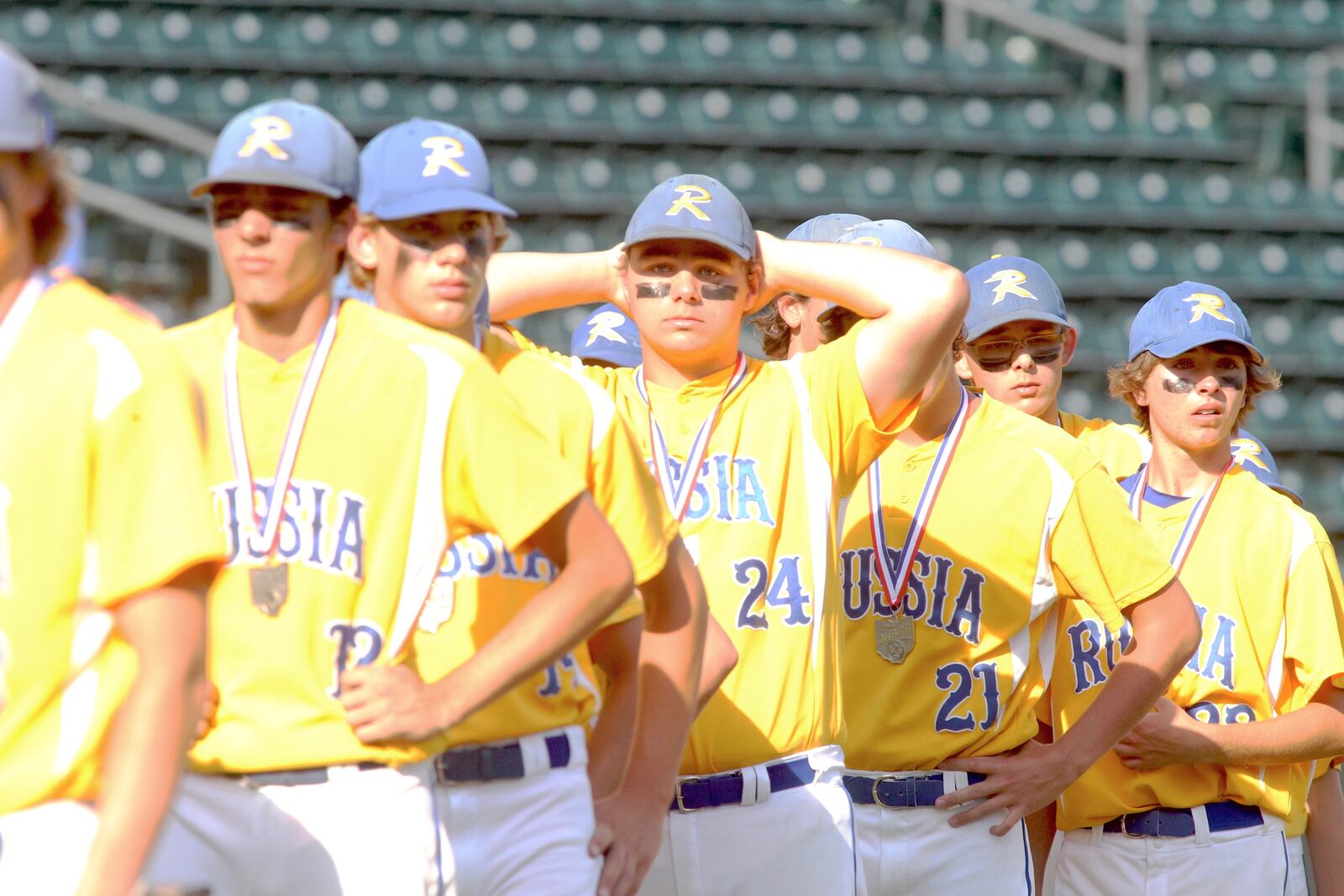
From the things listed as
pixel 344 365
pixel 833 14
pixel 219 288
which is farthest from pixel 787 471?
pixel 833 14

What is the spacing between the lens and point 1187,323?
5246 millimetres

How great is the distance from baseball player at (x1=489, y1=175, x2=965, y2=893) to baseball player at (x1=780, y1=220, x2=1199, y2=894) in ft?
1.21

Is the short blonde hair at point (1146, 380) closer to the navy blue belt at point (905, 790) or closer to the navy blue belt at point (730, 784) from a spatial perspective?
the navy blue belt at point (905, 790)

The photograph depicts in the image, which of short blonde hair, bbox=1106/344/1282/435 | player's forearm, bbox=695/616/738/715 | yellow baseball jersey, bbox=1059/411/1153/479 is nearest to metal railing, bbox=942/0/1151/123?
yellow baseball jersey, bbox=1059/411/1153/479

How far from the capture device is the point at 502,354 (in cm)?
339

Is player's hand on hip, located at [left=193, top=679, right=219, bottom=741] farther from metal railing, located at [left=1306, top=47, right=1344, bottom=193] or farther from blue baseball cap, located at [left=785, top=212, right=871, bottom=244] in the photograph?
metal railing, located at [left=1306, top=47, right=1344, bottom=193]

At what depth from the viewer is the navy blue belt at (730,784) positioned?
154 inches

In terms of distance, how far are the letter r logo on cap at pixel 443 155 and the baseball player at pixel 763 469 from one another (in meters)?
0.85

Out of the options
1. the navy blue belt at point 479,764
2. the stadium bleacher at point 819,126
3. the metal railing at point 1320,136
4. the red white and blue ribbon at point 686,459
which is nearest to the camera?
the navy blue belt at point 479,764

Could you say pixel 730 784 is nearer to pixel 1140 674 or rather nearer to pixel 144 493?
pixel 1140 674

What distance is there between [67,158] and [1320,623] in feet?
12.2

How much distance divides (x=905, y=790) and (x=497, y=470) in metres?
1.84

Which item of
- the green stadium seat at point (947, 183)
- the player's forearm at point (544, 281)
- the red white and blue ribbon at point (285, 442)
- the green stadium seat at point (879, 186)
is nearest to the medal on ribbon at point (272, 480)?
the red white and blue ribbon at point (285, 442)

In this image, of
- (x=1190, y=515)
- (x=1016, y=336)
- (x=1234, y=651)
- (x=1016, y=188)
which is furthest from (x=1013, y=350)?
(x=1016, y=188)
